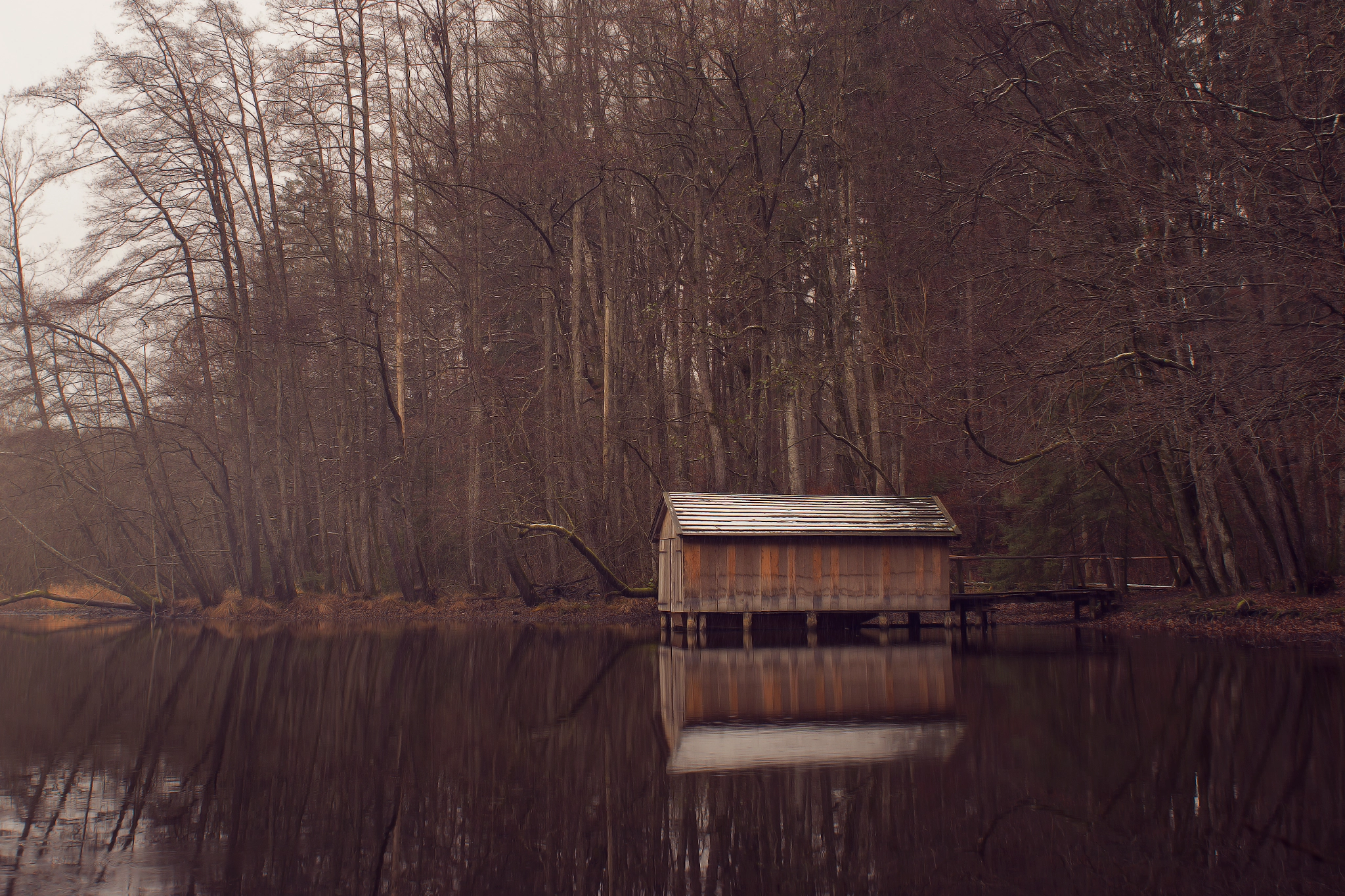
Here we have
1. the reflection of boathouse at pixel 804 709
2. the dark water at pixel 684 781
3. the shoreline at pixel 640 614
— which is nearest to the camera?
the dark water at pixel 684 781

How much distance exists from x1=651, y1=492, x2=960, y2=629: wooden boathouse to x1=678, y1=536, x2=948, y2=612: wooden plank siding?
0.05 feet

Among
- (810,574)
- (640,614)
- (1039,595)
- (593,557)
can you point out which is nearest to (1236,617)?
(1039,595)

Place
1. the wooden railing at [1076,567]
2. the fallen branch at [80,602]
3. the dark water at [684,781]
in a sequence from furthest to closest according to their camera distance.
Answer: the fallen branch at [80,602] → the wooden railing at [1076,567] → the dark water at [684,781]

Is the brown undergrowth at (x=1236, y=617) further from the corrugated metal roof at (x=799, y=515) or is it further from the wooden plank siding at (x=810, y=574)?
the corrugated metal roof at (x=799, y=515)

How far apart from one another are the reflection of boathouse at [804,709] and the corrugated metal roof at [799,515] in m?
4.13

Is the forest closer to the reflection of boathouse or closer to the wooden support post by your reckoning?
the wooden support post

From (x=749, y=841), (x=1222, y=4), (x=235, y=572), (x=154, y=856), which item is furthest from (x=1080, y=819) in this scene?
(x=235, y=572)

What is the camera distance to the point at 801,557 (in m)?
22.7

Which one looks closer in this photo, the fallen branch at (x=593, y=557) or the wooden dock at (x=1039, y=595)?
the wooden dock at (x=1039, y=595)

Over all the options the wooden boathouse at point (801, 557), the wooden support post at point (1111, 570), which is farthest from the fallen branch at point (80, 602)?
the wooden support post at point (1111, 570)

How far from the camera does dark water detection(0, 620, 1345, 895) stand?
5918 millimetres

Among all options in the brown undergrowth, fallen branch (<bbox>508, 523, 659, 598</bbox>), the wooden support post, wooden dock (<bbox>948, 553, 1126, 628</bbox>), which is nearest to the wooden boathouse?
wooden dock (<bbox>948, 553, 1126, 628</bbox>)

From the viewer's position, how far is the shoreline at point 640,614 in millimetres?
19562

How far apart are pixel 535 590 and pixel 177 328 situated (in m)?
12.5
